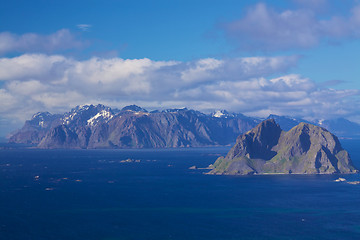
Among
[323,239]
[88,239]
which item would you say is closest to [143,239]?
[88,239]

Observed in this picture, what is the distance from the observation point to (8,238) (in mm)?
195250

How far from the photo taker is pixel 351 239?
199 m

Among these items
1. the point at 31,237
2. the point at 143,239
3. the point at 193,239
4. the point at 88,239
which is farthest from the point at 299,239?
the point at 31,237

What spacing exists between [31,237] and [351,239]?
5591 inches

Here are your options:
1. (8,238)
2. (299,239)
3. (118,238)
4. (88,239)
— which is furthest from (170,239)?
(8,238)

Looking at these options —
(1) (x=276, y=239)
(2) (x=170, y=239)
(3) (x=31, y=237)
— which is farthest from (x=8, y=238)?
(1) (x=276, y=239)

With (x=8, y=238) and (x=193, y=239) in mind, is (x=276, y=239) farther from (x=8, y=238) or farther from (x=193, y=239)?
(x=8, y=238)

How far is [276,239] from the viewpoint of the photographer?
198625 mm

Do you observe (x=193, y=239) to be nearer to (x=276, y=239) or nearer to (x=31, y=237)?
(x=276, y=239)

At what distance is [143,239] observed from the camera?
648 ft

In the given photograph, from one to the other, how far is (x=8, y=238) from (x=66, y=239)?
25.2m

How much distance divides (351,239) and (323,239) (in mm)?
12453

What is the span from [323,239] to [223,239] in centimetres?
4450

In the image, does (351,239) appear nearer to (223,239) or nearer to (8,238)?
(223,239)
